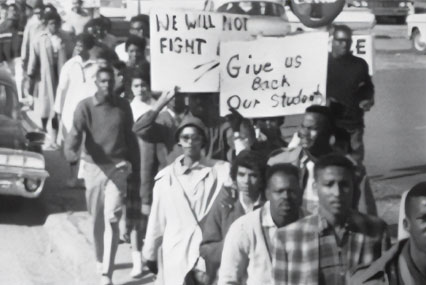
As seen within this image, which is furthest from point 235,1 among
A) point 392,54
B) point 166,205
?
point 166,205

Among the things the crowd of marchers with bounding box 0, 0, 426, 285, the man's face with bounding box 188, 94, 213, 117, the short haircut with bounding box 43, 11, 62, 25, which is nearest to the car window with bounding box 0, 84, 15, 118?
the crowd of marchers with bounding box 0, 0, 426, 285

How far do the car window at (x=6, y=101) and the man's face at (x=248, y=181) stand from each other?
3.15 m

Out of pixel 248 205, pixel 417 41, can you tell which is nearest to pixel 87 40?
pixel 417 41

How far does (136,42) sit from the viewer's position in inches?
270

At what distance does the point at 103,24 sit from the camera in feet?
23.6

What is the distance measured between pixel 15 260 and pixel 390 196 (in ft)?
8.48

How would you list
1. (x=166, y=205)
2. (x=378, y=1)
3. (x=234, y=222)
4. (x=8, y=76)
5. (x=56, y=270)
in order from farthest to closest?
(x=8, y=76)
(x=56, y=270)
(x=378, y=1)
(x=166, y=205)
(x=234, y=222)

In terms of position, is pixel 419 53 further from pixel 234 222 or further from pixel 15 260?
pixel 15 260

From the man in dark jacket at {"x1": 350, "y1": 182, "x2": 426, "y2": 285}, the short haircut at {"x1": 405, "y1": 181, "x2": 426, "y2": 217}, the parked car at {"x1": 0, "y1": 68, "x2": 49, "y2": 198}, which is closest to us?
the man in dark jacket at {"x1": 350, "y1": 182, "x2": 426, "y2": 285}

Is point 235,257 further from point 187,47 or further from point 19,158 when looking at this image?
point 19,158

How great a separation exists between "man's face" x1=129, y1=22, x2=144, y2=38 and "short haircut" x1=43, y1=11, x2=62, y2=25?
0.68 m

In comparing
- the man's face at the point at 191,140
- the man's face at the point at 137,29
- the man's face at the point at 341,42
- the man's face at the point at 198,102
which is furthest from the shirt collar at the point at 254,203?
the man's face at the point at 137,29

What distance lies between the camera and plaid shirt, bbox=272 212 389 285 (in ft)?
15.6

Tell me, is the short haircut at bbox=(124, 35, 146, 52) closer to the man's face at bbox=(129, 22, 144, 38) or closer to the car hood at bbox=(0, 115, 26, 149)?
the man's face at bbox=(129, 22, 144, 38)
